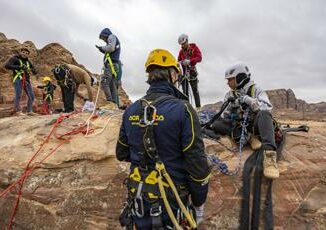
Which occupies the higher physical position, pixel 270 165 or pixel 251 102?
pixel 251 102

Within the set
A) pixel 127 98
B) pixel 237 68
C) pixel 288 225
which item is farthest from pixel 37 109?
pixel 288 225

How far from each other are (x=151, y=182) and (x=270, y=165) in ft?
10.0

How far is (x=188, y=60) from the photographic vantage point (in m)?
10.6

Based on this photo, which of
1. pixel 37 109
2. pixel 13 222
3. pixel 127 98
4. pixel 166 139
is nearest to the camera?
pixel 166 139

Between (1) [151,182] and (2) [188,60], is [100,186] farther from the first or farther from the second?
(2) [188,60]

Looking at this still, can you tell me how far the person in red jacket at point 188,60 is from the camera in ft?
34.8

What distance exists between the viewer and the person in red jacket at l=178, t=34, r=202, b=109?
34.8 ft

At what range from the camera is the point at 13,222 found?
6402 mm

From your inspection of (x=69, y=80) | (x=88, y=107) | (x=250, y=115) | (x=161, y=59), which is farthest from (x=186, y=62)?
(x=161, y=59)

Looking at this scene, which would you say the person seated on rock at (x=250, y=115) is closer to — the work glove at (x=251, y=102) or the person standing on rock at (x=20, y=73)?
the work glove at (x=251, y=102)

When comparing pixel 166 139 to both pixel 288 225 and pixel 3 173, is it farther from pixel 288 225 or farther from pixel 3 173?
pixel 3 173

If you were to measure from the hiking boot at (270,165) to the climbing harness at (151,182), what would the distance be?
258cm

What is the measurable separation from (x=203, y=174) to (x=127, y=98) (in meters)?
25.3

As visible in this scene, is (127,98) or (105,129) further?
(127,98)
